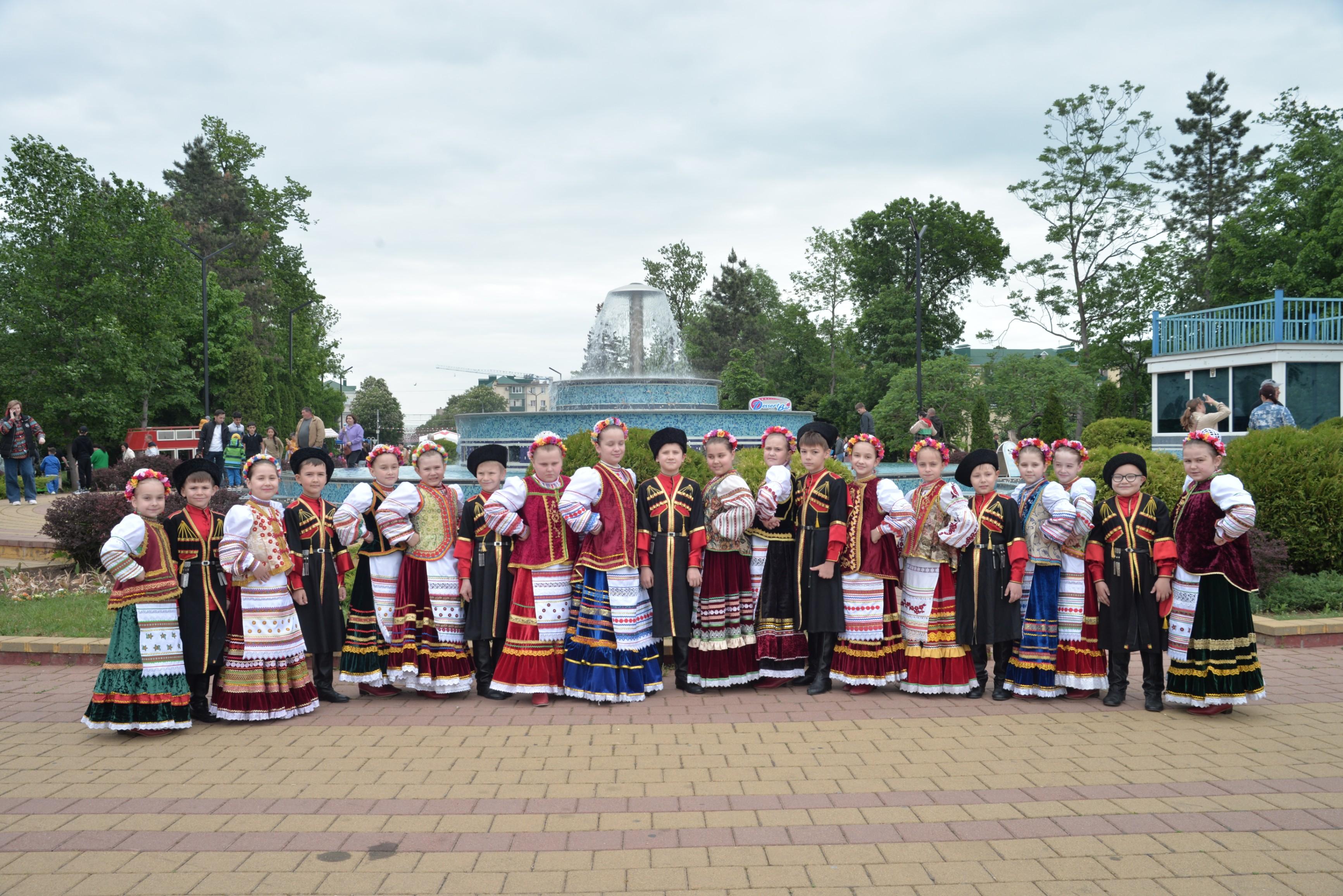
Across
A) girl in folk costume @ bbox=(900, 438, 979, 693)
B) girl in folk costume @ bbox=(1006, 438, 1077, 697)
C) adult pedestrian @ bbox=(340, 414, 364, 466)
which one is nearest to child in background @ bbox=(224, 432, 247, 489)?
adult pedestrian @ bbox=(340, 414, 364, 466)

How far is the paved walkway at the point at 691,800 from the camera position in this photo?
3.80 m

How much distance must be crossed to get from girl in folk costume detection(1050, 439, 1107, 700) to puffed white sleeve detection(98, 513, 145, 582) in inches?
230

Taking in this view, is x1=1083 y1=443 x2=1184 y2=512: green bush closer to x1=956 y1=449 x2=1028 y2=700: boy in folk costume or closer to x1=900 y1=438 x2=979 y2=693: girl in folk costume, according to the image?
x1=956 y1=449 x2=1028 y2=700: boy in folk costume

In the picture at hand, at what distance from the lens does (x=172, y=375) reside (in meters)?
32.0

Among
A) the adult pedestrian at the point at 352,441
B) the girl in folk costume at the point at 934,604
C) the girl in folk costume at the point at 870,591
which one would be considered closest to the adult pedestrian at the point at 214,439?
the adult pedestrian at the point at 352,441

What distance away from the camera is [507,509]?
6.30 meters

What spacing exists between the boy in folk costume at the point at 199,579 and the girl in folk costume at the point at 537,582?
1.72 m

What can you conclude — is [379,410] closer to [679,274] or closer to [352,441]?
[679,274]

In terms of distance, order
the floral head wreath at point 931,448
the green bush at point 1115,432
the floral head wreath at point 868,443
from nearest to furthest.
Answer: the floral head wreath at point 931,448 → the floral head wreath at point 868,443 → the green bush at point 1115,432

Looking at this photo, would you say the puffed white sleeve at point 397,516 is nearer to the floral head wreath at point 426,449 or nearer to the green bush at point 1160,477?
the floral head wreath at point 426,449

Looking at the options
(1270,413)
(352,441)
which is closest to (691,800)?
(1270,413)

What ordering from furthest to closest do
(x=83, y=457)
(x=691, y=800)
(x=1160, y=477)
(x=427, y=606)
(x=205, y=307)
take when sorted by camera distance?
(x=205, y=307), (x=83, y=457), (x=1160, y=477), (x=427, y=606), (x=691, y=800)

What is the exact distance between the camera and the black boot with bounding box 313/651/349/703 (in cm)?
650

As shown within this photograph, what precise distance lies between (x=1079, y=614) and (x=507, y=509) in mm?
3909
